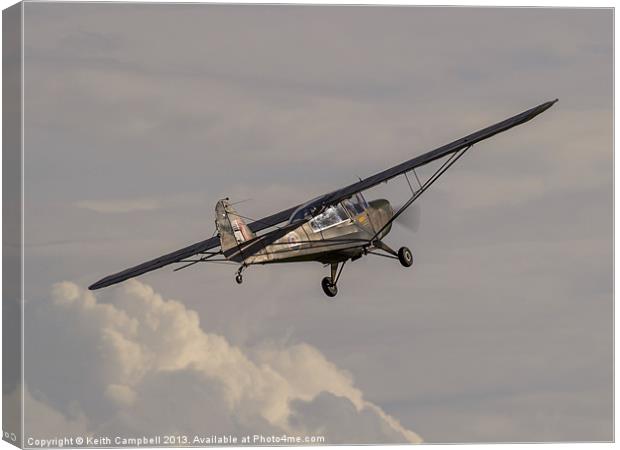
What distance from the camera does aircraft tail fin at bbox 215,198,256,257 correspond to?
48.7 metres

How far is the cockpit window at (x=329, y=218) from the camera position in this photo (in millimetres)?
50938

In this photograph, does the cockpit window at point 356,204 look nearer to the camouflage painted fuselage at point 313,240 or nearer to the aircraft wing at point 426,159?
the camouflage painted fuselage at point 313,240

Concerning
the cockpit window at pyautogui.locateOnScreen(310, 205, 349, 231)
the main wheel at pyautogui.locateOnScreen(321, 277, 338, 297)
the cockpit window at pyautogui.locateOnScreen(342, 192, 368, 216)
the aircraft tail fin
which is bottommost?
the main wheel at pyautogui.locateOnScreen(321, 277, 338, 297)

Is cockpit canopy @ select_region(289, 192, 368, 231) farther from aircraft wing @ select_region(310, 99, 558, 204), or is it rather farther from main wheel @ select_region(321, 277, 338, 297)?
main wheel @ select_region(321, 277, 338, 297)

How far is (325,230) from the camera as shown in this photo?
51.2 metres

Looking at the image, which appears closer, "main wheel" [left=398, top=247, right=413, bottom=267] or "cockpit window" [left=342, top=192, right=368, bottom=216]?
"cockpit window" [left=342, top=192, right=368, bottom=216]

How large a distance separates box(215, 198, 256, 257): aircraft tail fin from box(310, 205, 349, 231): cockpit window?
2.32 metres

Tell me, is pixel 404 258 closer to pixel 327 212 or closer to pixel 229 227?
pixel 327 212

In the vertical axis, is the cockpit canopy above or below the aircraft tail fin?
above

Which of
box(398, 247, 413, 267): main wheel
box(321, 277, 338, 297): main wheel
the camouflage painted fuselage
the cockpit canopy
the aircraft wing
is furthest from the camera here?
box(398, 247, 413, 267): main wheel

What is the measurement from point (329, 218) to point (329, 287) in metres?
1.92

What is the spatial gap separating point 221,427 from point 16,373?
5041mm

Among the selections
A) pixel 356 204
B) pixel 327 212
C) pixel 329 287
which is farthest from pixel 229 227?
pixel 356 204

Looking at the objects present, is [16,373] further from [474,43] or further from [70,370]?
[474,43]
